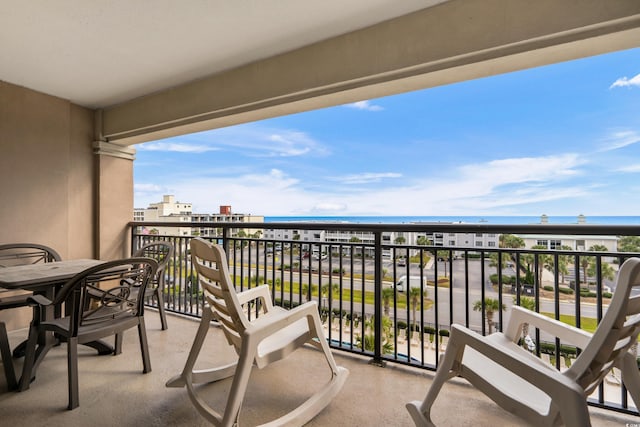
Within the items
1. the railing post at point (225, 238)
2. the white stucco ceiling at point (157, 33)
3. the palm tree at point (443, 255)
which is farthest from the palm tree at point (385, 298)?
the white stucco ceiling at point (157, 33)

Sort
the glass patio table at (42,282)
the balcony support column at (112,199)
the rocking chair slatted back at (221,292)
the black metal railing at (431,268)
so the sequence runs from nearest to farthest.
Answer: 1. the rocking chair slatted back at (221,292)
2. the black metal railing at (431,268)
3. the glass patio table at (42,282)
4. the balcony support column at (112,199)

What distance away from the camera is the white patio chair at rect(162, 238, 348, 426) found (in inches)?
53.2

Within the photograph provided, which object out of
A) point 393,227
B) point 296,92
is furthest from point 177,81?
point 393,227

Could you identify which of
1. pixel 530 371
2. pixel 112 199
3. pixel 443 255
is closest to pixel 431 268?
pixel 443 255

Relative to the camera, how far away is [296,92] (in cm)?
247

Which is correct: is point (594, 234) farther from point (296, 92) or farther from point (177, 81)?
point (177, 81)

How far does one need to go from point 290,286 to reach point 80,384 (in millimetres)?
1588

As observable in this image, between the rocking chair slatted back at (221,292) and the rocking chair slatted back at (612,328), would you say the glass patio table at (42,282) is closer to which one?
the rocking chair slatted back at (221,292)

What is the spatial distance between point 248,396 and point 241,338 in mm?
570

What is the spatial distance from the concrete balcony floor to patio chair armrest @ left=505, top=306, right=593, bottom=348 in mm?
484

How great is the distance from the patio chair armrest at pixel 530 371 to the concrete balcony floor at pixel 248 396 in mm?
685

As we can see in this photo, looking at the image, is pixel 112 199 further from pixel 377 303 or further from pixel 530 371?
pixel 530 371

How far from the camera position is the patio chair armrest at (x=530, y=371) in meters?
0.95

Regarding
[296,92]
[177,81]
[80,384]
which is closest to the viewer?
[80,384]
